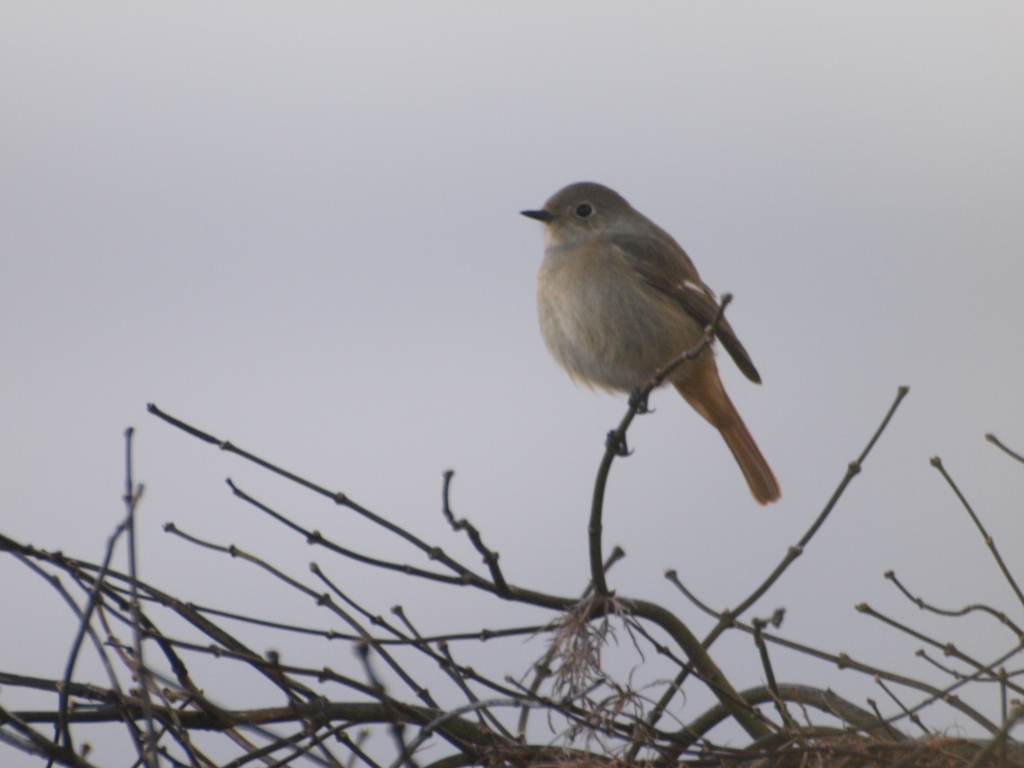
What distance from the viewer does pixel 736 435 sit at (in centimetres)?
496

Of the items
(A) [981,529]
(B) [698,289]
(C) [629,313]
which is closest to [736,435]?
(B) [698,289]

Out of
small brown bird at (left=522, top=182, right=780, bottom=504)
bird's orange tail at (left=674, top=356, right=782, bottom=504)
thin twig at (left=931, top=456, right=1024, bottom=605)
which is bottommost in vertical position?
thin twig at (left=931, top=456, right=1024, bottom=605)

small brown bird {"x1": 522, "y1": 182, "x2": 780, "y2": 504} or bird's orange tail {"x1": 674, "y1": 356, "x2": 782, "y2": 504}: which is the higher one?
small brown bird {"x1": 522, "y1": 182, "x2": 780, "y2": 504}

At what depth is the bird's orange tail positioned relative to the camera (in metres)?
4.88

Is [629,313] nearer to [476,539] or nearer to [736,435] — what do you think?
[736,435]

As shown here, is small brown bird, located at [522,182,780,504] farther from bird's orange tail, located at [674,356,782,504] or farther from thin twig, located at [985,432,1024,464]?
thin twig, located at [985,432,1024,464]

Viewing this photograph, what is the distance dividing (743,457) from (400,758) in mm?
3475

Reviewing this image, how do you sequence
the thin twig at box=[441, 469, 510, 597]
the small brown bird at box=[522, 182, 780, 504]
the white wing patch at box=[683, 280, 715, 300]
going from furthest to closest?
the white wing patch at box=[683, 280, 715, 300], the small brown bird at box=[522, 182, 780, 504], the thin twig at box=[441, 469, 510, 597]

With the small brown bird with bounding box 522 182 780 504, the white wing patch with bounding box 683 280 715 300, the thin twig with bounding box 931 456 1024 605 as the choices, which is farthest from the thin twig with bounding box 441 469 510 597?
the white wing patch with bounding box 683 280 715 300

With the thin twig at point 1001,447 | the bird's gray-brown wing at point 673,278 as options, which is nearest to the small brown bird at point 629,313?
the bird's gray-brown wing at point 673,278

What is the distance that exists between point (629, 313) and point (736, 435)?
2.73 ft

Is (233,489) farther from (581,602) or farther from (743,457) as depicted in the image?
(743,457)

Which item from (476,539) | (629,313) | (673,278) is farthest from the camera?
(673,278)

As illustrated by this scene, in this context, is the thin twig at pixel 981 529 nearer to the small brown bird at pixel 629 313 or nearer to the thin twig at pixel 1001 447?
the thin twig at pixel 1001 447
